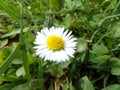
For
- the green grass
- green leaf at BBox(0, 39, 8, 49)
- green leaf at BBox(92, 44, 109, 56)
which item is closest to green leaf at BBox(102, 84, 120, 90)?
the green grass

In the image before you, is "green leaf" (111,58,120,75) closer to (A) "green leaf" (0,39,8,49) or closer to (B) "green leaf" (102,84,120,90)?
(B) "green leaf" (102,84,120,90)

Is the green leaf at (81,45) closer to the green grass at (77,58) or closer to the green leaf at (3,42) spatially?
the green grass at (77,58)

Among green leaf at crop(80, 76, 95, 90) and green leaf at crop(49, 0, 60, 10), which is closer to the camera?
green leaf at crop(80, 76, 95, 90)

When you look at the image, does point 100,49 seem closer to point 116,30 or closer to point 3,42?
point 116,30

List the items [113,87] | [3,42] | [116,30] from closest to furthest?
[113,87] → [116,30] → [3,42]

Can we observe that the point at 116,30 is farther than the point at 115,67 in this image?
Yes

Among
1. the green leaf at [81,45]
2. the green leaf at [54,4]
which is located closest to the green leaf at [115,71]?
the green leaf at [81,45]

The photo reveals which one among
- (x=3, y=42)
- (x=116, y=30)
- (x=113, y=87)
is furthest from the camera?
(x=3, y=42)

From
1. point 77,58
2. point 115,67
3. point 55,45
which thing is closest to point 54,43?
point 55,45
